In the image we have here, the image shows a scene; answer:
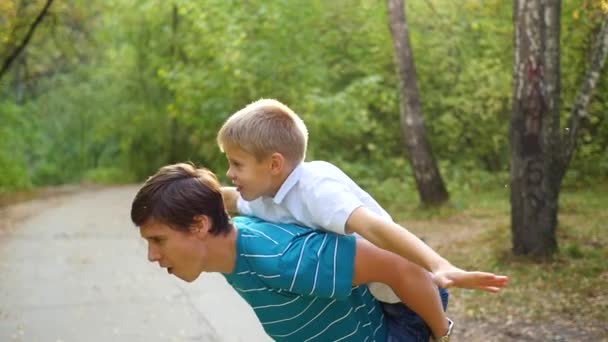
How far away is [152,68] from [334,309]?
26.1m

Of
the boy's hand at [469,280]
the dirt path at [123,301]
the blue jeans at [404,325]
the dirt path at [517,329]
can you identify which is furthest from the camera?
the dirt path at [123,301]

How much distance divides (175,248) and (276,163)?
1.20 feet

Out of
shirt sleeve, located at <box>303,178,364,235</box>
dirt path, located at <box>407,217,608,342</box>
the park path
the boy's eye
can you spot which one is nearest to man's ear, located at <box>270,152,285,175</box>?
shirt sleeve, located at <box>303,178,364,235</box>

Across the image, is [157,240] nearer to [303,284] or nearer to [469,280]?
[303,284]

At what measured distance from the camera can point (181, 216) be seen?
2.12 m

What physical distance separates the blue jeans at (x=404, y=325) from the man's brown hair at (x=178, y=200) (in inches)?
Answer: 23.4

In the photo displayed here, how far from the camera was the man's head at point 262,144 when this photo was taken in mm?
2205

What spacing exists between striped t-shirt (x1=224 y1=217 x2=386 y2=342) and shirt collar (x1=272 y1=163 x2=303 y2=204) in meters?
0.08

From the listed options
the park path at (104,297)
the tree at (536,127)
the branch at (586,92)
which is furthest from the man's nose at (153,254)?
the branch at (586,92)

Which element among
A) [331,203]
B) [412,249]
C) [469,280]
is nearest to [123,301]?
[331,203]

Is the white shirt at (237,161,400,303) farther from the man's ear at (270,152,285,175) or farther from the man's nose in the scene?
the man's nose

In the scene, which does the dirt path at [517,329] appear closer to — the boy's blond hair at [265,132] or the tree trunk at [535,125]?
the tree trunk at [535,125]

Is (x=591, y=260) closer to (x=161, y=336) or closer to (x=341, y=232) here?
(x=161, y=336)

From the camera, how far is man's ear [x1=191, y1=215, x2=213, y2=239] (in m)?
2.14
